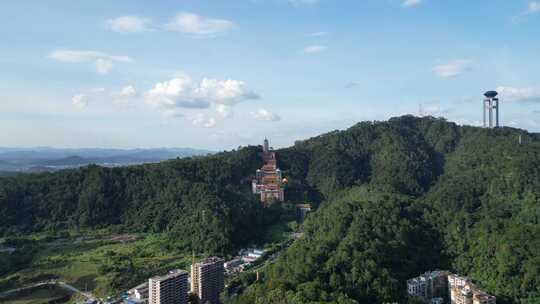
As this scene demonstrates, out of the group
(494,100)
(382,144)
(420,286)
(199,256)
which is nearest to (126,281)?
(199,256)

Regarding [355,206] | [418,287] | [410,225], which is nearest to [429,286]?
[418,287]

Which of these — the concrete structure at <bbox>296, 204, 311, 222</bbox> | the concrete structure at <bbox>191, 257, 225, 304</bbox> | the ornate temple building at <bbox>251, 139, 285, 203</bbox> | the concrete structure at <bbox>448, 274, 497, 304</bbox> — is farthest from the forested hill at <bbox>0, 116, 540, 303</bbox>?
the concrete structure at <bbox>191, 257, 225, 304</bbox>

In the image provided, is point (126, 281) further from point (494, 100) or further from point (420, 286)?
point (494, 100)

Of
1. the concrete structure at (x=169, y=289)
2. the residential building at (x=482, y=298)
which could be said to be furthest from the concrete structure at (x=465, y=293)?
the concrete structure at (x=169, y=289)

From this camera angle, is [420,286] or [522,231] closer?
[420,286]

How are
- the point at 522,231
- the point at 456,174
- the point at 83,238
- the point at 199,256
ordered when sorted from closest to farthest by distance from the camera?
the point at 522,231
the point at 199,256
the point at 83,238
the point at 456,174

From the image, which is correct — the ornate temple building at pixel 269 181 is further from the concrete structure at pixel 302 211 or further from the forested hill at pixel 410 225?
the concrete structure at pixel 302 211

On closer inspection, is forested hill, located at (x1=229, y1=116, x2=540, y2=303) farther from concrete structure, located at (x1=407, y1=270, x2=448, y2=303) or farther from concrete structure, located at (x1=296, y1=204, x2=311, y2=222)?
concrete structure, located at (x1=296, y1=204, x2=311, y2=222)
